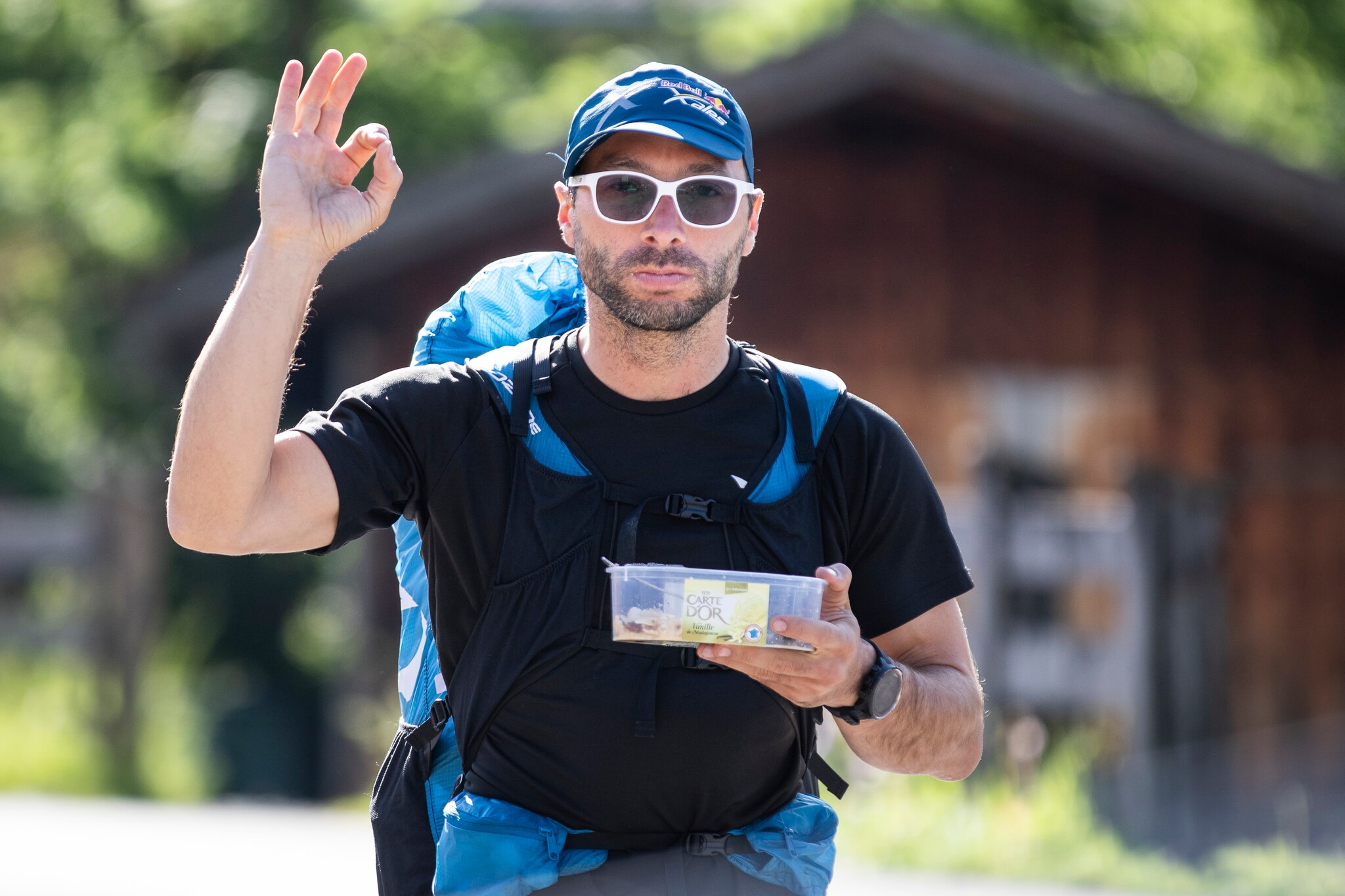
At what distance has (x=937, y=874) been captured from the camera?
23.4 ft

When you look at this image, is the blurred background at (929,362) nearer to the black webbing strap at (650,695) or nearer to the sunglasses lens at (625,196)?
the black webbing strap at (650,695)

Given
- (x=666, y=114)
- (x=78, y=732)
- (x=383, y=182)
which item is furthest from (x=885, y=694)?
(x=78, y=732)

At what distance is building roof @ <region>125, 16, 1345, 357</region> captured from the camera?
10.1 metres

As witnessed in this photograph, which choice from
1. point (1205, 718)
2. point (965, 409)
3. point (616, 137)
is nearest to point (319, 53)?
point (965, 409)

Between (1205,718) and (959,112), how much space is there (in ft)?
14.5

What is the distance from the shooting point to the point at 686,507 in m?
2.68

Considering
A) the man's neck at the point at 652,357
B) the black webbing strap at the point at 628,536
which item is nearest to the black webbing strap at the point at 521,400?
the man's neck at the point at 652,357

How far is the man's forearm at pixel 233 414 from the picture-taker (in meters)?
2.50

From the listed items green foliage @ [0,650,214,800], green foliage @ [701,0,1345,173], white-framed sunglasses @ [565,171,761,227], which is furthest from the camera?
green foliage @ [701,0,1345,173]

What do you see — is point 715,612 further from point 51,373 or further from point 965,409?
point 51,373

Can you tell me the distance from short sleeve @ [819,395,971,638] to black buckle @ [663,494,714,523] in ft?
0.77

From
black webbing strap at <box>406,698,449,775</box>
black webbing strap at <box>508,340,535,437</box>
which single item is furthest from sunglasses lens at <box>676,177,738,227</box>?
black webbing strap at <box>406,698,449,775</box>

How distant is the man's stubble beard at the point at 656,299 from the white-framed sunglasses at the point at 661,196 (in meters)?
0.06

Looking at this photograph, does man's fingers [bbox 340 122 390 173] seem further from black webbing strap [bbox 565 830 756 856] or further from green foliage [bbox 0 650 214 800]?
green foliage [bbox 0 650 214 800]
